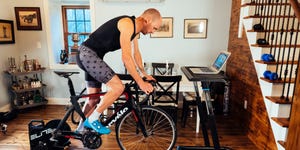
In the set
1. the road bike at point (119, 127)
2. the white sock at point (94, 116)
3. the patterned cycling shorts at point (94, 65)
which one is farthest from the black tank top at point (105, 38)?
the white sock at point (94, 116)

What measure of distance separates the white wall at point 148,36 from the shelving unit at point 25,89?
0.16 metres

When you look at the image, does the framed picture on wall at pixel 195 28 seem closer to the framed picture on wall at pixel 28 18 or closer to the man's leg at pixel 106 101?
the man's leg at pixel 106 101

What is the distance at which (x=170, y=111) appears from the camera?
2969 mm

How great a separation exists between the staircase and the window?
9.60 feet

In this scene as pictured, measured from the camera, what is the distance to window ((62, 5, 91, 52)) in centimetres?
416

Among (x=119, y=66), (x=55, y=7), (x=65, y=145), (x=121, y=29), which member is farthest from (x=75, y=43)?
(x=121, y=29)

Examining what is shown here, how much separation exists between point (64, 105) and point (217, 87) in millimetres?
2968

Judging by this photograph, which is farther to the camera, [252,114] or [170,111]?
[170,111]

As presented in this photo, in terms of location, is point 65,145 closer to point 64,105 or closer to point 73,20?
point 64,105

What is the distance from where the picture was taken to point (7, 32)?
11.8ft

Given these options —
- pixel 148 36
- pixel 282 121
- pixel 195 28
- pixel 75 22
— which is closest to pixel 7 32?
pixel 75 22

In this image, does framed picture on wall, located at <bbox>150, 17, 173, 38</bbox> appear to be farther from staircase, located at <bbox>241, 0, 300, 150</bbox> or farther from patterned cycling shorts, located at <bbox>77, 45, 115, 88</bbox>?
patterned cycling shorts, located at <bbox>77, 45, 115, 88</bbox>

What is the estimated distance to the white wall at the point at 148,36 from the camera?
3734 mm

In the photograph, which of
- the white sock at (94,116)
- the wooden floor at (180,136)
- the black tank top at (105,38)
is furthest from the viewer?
the wooden floor at (180,136)
